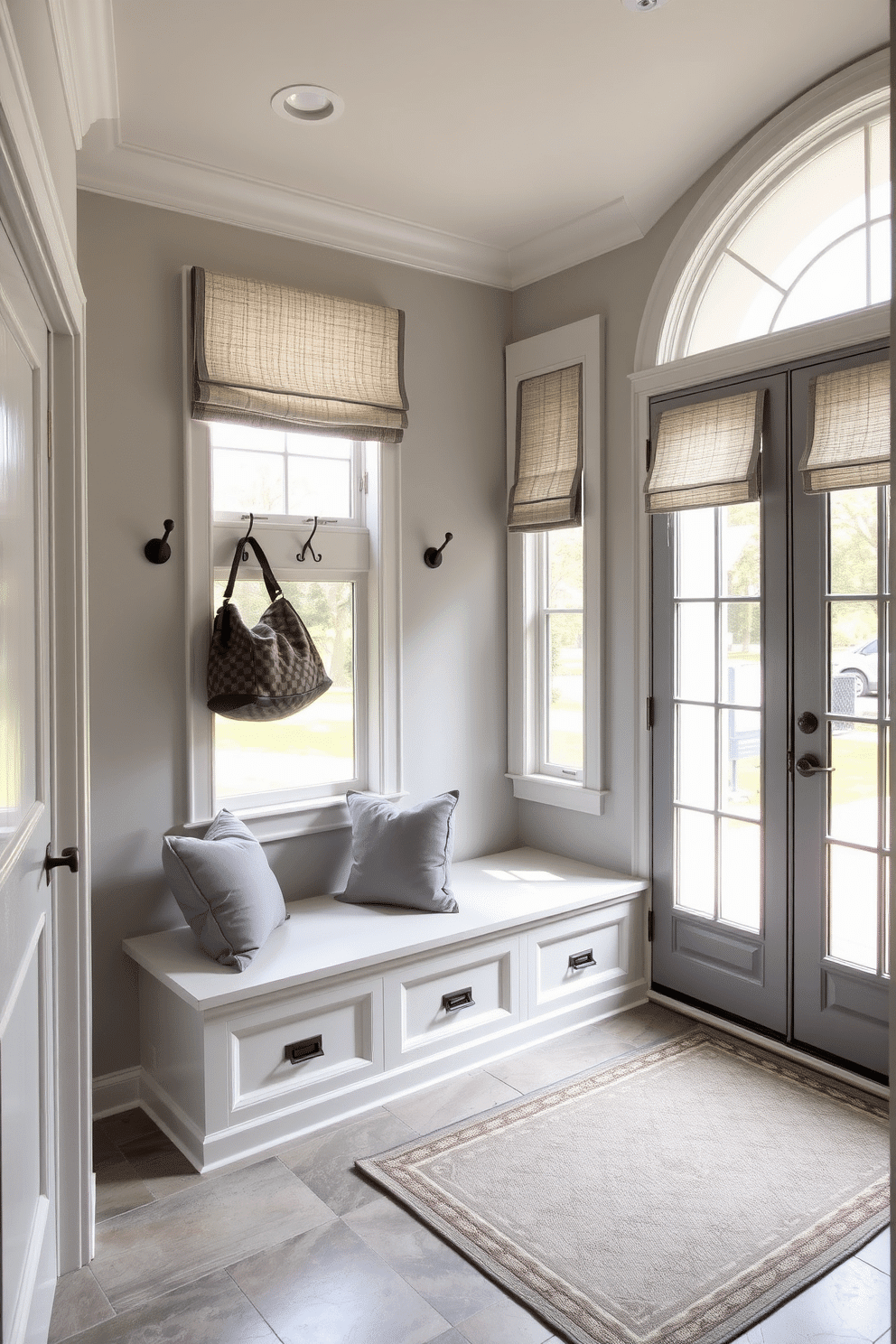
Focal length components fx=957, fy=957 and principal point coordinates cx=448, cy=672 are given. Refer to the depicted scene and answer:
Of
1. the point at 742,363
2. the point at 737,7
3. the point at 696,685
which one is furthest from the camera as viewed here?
the point at 696,685

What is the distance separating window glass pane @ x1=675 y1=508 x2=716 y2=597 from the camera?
10.1ft

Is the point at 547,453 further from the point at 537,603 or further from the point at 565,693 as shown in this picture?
the point at 565,693

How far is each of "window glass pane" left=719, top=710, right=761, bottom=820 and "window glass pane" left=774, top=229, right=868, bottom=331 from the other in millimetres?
1195

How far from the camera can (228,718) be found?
3.02 metres

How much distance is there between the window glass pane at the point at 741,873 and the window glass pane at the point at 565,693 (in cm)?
66

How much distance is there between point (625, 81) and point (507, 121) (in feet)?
1.13

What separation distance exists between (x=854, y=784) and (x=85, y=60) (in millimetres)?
2693

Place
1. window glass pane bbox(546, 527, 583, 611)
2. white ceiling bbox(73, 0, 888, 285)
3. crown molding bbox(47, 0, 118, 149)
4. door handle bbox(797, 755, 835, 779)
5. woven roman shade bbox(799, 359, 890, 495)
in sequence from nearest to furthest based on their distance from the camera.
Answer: crown molding bbox(47, 0, 118, 149) → white ceiling bbox(73, 0, 888, 285) → woven roman shade bbox(799, 359, 890, 495) → door handle bbox(797, 755, 835, 779) → window glass pane bbox(546, 527, 583, 611)

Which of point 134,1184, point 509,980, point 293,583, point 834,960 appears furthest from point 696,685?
point 134,1184

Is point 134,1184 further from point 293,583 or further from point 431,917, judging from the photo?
point 293,583

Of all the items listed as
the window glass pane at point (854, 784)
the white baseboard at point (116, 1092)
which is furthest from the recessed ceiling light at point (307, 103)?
the white baseboard at point (116, 1092)

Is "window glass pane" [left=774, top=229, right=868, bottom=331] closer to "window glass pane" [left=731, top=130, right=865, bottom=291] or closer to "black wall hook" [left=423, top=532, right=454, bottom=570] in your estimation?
"window glass pane" [left=731, top=130, right=865, bottom=291]

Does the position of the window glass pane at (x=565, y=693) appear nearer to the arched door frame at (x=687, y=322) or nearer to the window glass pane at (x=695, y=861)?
the arched door frame at (x=687, y=322)

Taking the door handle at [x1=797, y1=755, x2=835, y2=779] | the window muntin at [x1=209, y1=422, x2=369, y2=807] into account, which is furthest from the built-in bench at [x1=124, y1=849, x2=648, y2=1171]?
the door handle at [x1=797, y1=755, x2=835, y2=779]
